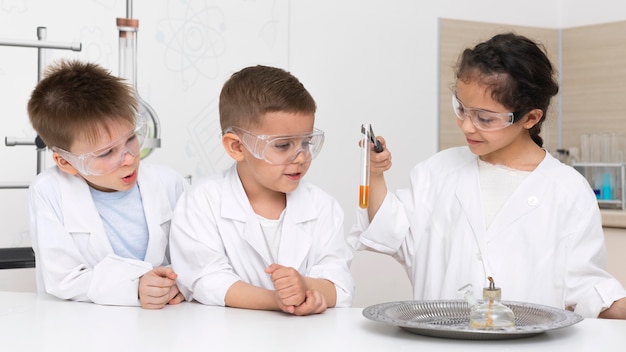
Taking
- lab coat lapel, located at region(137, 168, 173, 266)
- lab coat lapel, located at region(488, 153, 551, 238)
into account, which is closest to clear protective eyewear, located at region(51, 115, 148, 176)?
lab coat lapel, located at region(137, 168, 173, 266)

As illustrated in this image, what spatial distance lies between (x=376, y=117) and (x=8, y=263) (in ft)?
6.46

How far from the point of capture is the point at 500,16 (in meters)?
4.14

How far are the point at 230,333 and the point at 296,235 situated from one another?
54 centimetres

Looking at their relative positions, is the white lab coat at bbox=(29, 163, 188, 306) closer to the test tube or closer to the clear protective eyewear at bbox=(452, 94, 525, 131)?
the test tube

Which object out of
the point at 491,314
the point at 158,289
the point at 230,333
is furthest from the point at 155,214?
the point at 491,314

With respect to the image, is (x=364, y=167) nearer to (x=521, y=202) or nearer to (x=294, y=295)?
(x=294, y=295)

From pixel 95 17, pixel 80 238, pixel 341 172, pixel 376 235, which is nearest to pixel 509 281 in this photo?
pixel 376 235

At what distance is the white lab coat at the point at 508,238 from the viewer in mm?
1922

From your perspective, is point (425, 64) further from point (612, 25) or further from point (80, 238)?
point (80, 238)

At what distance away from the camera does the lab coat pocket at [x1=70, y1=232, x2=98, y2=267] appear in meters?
1.94

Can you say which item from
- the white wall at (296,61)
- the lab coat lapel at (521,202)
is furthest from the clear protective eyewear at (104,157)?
the white wall at (296,61)

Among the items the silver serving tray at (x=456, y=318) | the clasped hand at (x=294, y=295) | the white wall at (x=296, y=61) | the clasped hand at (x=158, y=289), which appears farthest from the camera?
the white wall at (x=296, y=61)

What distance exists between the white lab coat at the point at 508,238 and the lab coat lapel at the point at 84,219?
61cm

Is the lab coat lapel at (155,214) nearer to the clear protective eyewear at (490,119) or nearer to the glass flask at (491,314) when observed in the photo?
the clear protective eyewear at (490,119)
